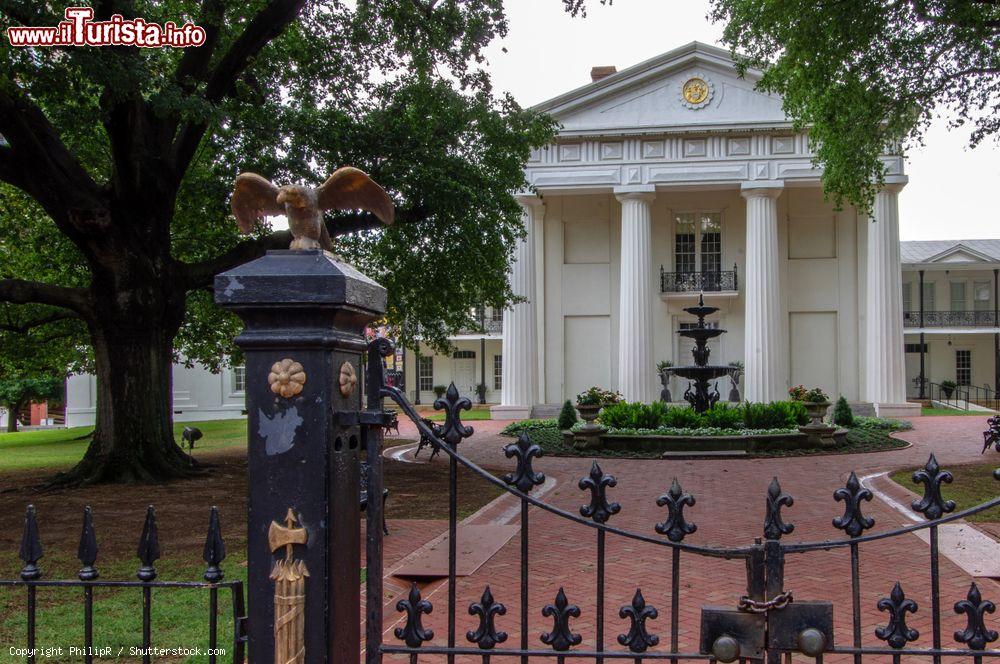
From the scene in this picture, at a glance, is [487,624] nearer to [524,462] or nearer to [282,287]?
[524,462]

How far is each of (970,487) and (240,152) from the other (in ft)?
39.4

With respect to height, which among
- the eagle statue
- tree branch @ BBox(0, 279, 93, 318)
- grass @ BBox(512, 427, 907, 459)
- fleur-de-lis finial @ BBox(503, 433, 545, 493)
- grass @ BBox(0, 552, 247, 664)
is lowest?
grass @ BBox(512, 427, 907, 459)

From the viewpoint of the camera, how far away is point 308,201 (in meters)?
3.02

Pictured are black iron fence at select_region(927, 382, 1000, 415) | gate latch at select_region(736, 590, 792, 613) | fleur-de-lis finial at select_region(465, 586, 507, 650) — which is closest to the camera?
gate latch at select_region(736, 590, 792, 613)

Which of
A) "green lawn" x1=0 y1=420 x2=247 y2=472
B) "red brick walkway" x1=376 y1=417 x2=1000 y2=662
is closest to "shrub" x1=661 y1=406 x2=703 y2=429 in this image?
"red brick walkway" x1=376 y1=417 x2=1000 y2=662

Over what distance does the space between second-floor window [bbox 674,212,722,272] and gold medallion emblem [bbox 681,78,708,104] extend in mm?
4458

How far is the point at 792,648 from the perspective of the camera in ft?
9.12

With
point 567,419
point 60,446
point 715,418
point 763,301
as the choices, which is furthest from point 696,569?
point 60,446

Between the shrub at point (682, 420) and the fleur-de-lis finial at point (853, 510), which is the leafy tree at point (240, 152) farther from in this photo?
the fleur-de-lis finial at point (853, 510)

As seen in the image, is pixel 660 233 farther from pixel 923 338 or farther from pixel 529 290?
pixel 923 338

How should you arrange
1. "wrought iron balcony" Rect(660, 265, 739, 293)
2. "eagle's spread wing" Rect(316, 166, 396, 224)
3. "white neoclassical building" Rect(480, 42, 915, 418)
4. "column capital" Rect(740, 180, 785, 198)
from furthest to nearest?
"wrought iron balcony" Rect(660, 265, 739, 293)
"column capital" Rect(740, 180, 785, 198)
"white neoclassical building" Rect(480, 42, 915, 418)
"eagle's spread wing" Rect(316, 166, 396, 224)

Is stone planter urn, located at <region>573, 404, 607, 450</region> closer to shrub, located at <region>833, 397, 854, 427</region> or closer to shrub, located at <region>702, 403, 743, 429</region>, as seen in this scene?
shrub, located at <region>702, 403, 743, 429</region>

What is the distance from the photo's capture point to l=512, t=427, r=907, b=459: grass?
18094 millimetres

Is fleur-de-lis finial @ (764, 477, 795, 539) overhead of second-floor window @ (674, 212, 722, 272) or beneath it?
beneath
